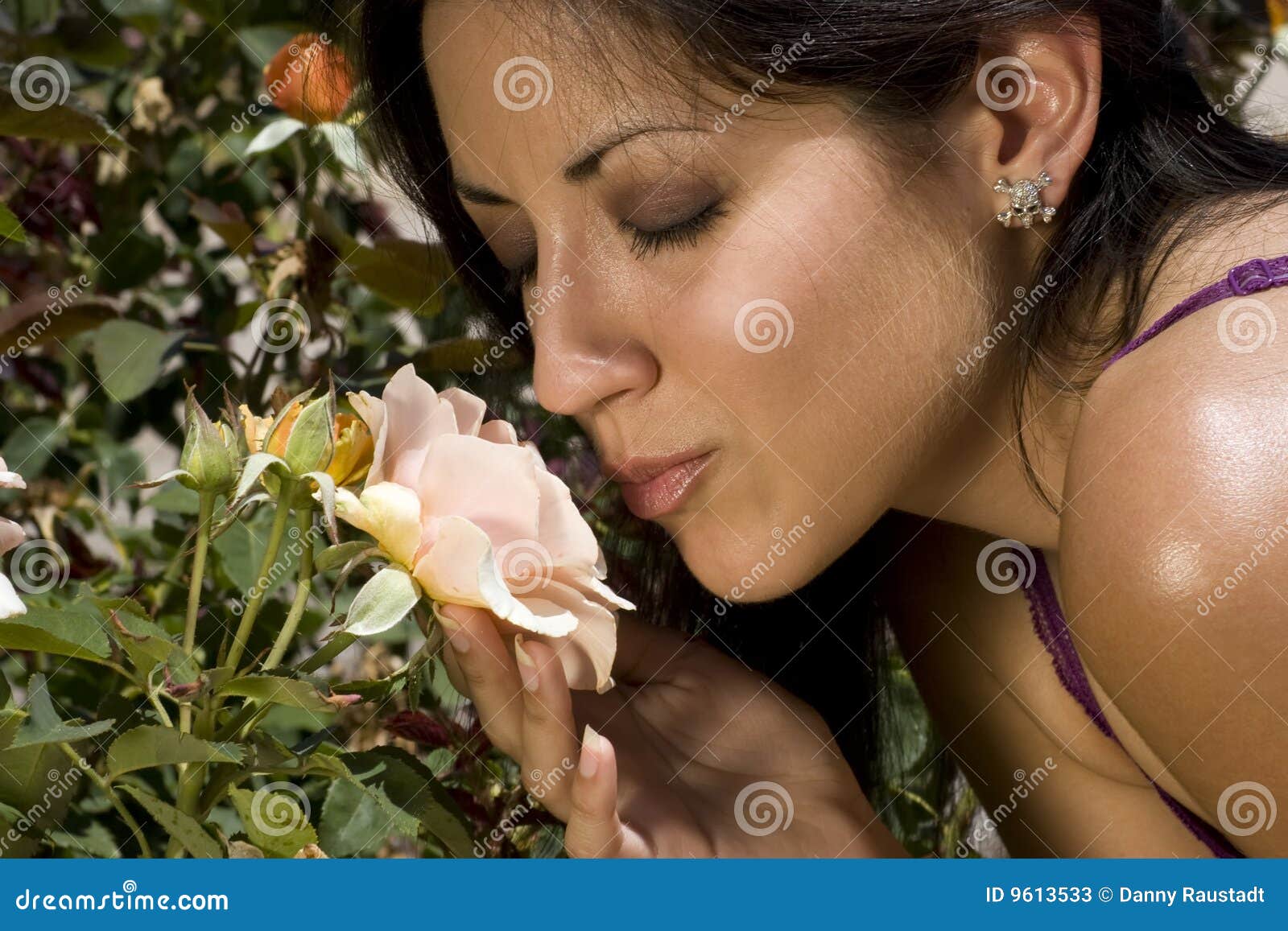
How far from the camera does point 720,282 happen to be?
37.1 inches

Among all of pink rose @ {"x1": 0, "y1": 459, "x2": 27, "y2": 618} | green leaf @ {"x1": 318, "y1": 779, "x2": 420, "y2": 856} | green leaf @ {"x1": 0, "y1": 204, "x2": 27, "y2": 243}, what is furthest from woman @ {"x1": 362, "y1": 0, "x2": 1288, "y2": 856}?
green leaf @ {"x1": 0, "y1": 204, "x2": 27, "y2": 243}

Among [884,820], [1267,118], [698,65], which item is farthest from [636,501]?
[1267,118]

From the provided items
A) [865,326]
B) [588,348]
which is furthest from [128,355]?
[865,326]

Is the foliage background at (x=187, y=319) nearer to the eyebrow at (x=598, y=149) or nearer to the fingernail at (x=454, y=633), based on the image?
the fingernail at (x=454, y=633)

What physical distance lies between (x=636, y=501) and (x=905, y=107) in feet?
1.24

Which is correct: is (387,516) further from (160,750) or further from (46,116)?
(46,116)

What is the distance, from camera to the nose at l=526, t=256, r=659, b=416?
98cm

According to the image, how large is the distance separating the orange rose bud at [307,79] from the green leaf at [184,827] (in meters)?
0.71

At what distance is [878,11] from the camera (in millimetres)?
938

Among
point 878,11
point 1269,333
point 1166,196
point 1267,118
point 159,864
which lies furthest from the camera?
point 1267,118

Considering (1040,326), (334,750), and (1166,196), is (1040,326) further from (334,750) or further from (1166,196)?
(334,750)

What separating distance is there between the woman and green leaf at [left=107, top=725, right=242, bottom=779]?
0.16 meters

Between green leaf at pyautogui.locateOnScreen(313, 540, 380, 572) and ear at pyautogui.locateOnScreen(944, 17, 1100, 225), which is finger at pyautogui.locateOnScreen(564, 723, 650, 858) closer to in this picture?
green leaf at pyautogui.locateOnScreen(313, 540, 380, 572)

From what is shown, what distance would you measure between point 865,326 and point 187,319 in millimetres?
708
